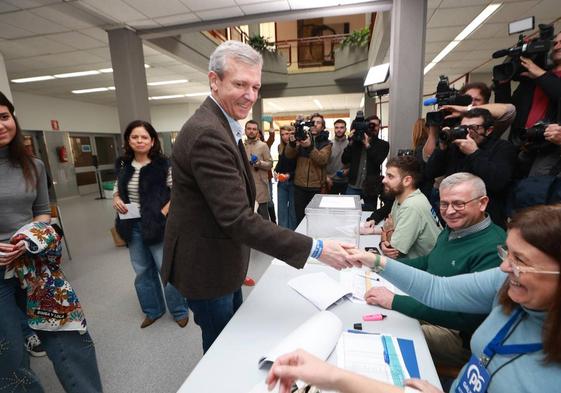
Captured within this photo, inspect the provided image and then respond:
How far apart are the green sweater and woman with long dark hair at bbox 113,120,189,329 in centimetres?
160

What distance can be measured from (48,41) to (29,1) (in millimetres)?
1296

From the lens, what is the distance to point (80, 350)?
1325 millimetres

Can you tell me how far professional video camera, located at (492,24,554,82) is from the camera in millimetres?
1488

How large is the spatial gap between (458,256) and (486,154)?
26.1 inches

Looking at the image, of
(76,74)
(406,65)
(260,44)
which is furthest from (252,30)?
(406,65)

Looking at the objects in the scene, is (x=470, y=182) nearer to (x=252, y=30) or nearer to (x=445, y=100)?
(x=445, y=100)

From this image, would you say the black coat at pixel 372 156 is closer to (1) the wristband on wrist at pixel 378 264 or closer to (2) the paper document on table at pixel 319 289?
(2) the paper document on table at pixel 319 289

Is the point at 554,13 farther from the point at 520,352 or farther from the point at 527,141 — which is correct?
the point at 520,352

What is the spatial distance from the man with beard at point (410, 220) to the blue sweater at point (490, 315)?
0.46m

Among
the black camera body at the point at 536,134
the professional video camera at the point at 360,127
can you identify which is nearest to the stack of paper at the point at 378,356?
the black camera body at the point at 536,134

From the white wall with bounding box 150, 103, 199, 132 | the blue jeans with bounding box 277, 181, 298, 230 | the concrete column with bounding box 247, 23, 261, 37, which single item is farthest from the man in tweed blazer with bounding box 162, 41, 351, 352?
the white wall with bounding box 150, 103, 199, 132

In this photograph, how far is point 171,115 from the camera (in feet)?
34.1

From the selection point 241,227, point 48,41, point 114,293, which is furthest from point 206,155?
point 48,41

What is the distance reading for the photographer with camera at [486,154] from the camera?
146 centimetres
